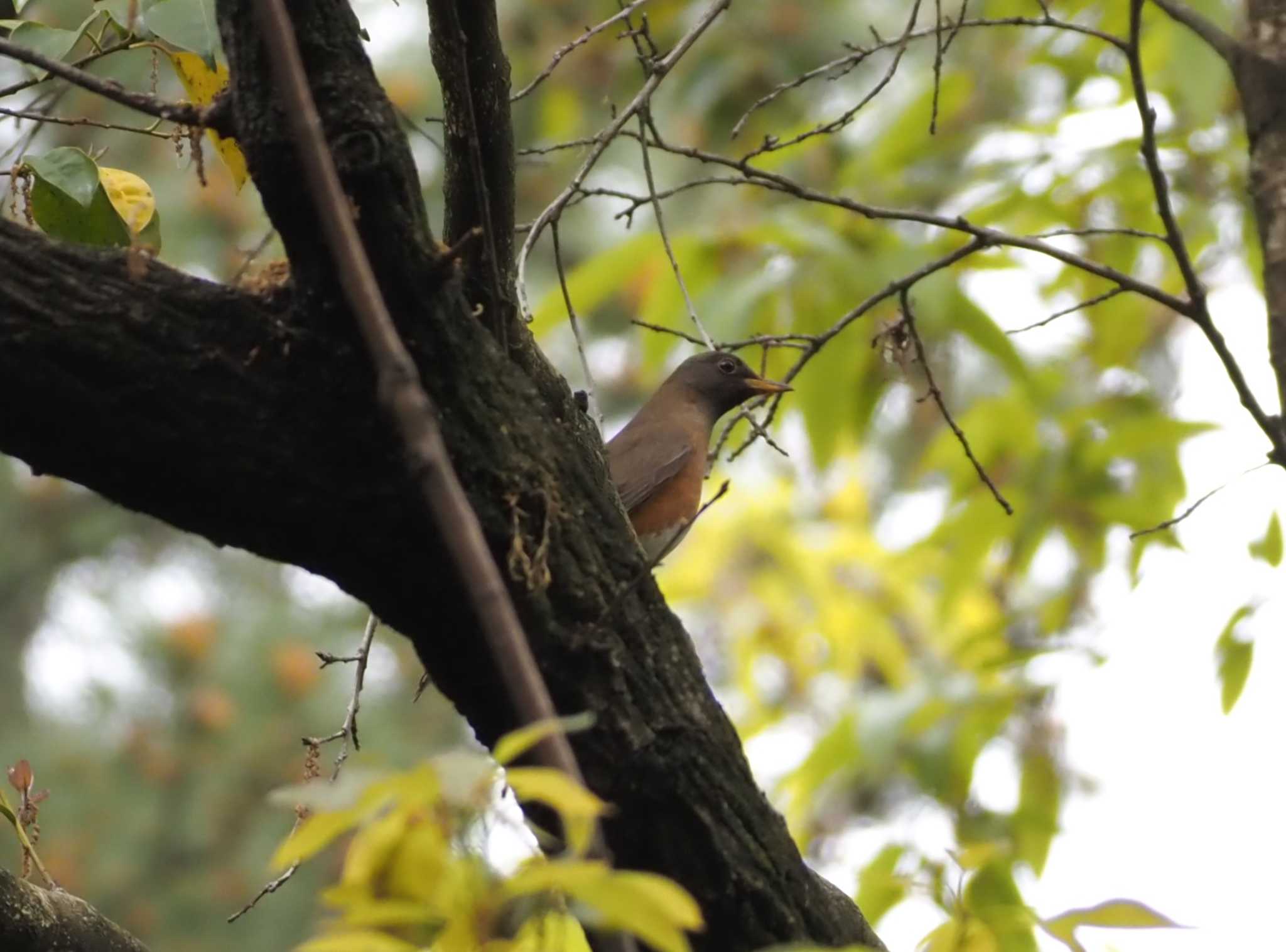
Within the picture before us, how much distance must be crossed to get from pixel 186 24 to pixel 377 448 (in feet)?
2.37

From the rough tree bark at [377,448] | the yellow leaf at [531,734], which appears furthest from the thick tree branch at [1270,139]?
the yellow leaf at [531,734]

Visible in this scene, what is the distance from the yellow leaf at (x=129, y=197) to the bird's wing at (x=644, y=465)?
2357 millimetres

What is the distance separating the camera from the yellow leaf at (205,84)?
2330 mm

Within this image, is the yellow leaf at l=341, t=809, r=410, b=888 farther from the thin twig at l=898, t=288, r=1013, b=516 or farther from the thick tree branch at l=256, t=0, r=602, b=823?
the thin twig at l=898, t=288, r=1013, b=516

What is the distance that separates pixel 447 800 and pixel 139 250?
1062 millimetres

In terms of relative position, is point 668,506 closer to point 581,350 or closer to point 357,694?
point 581,350

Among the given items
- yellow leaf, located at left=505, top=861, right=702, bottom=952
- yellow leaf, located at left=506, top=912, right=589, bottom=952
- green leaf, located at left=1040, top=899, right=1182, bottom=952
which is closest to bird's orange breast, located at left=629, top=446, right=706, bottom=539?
green leaf, located at left=1040, top=899, right=1182, bottom=952

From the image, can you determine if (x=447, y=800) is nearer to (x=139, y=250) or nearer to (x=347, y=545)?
(x=347, y=545)

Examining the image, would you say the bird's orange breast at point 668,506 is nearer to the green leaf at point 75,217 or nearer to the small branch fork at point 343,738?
the small branch fork at point 343,738

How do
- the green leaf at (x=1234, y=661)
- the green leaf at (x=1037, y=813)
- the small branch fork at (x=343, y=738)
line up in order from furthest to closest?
the green leaf at (x=1037, y=813)
the green leaf at (x=1234, y=661)
the small branch fork at (x=343, y=738)

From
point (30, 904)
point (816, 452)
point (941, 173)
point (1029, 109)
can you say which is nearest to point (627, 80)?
point (1029, 109)

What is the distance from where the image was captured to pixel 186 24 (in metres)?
2.17

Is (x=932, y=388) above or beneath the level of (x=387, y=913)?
above

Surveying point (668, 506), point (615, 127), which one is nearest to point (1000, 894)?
point (615, 127)
